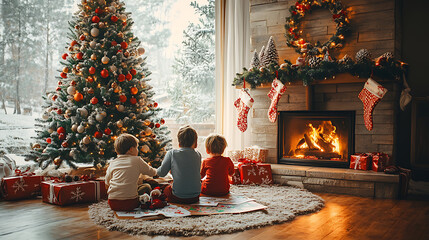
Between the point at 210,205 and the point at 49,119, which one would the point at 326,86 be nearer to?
the point at 210,205

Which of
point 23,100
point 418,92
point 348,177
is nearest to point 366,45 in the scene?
point 418,92

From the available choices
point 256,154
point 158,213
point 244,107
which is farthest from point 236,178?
point 158,213

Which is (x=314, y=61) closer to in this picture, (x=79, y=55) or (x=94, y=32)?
(x=94, y=32)

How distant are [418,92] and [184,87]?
3.48 meters

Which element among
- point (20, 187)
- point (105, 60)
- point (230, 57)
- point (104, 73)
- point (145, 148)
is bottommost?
point (20, 187)

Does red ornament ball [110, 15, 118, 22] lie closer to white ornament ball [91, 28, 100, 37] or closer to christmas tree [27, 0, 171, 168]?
christmas tree [27, 0, 171, 168]

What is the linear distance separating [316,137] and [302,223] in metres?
2.06

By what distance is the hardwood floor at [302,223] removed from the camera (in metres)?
2.50

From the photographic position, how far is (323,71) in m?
4.27

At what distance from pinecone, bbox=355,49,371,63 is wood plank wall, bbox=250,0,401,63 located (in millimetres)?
237

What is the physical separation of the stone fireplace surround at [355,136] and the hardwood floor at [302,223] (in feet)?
1.23

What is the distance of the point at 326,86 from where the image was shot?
4680 millimetres

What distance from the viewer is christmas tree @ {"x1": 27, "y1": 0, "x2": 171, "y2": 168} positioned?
3.89m

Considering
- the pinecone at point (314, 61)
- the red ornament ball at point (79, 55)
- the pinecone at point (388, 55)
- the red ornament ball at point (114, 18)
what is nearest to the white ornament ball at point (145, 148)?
the red ornament ball at point (79, 55)
